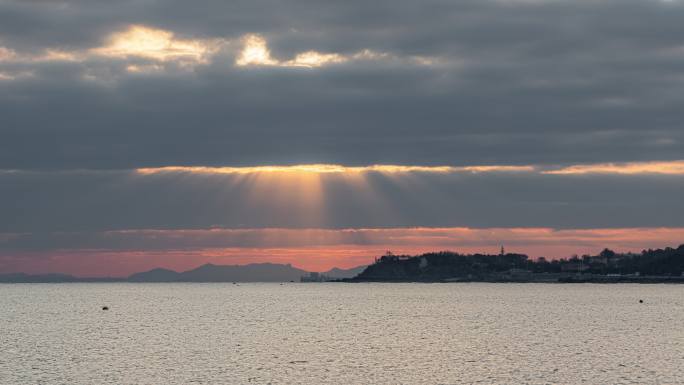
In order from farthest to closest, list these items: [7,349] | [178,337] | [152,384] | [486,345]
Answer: [178,337], [486,345], [7,349], [152,384]

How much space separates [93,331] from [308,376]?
8470 cm

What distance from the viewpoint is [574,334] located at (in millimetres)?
157875

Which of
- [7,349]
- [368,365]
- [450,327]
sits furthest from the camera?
[450,327]

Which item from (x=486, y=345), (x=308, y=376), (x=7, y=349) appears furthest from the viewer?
(x=486, y=345)

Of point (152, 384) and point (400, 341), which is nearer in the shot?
point (152, 384)

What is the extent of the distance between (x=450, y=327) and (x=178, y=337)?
53928mm

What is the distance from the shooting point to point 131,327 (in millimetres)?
178875

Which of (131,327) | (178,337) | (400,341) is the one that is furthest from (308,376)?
(131,327)

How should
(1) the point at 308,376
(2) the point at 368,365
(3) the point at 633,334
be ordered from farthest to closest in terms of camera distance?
(3) the point at 633,334 < (2) the point at 368,365 < (1) the point at 308,376

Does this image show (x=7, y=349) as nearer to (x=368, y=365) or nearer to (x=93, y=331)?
(x=93, y=331)

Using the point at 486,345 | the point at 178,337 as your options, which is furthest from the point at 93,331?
the point at 486,345

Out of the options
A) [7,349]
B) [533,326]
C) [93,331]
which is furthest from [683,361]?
[93,331]

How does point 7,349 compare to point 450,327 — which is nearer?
point 7,349

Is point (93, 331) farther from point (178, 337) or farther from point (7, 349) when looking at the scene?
point (7, 349)
